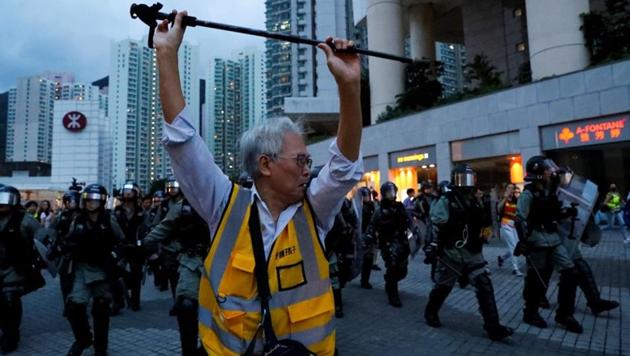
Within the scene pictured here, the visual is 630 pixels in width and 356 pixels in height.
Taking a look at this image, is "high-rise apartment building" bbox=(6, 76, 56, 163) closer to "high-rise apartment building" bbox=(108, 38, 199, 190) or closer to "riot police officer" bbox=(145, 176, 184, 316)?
"high-rise apartment building" bbox=(108, 38, 199, 190)

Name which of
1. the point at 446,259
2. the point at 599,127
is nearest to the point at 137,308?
the point at 446,259

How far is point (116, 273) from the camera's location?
5207mm

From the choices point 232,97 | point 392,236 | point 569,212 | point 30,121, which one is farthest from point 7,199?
point 232,97

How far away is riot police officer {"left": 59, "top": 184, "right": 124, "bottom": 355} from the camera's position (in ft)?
16.0

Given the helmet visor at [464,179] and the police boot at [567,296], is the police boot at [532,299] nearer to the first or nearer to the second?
the police boot at [567,296]

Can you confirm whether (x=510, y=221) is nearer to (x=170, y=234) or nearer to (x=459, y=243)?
(x=459, y=243)

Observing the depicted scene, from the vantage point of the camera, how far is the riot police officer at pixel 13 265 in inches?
210

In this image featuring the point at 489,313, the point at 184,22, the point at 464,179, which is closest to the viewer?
the point at 184,22

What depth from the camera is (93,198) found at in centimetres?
521

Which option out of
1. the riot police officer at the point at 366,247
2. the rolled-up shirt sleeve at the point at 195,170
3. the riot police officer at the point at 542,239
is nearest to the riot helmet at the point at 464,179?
the riot police officer at the point at 542,239

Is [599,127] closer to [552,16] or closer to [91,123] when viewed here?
[552,16]

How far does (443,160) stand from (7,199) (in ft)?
58.9

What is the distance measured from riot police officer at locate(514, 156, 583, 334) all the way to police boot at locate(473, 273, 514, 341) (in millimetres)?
827

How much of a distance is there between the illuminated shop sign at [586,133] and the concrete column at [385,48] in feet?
34.7
